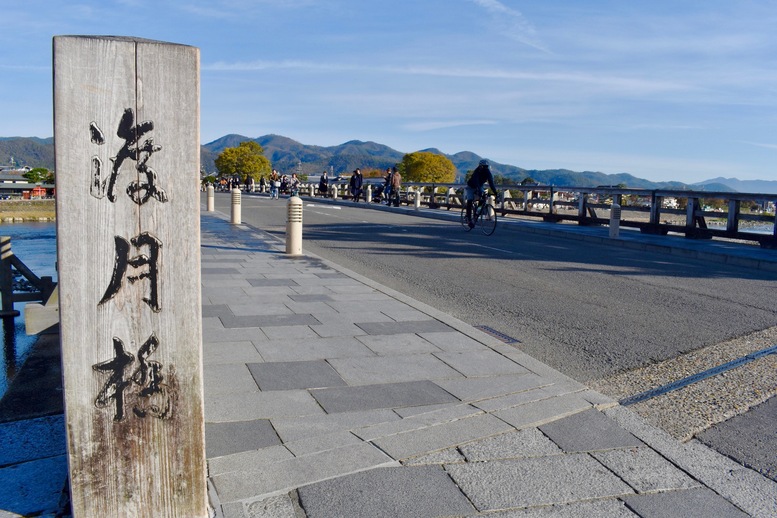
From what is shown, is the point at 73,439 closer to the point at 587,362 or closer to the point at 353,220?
the point at 587,362

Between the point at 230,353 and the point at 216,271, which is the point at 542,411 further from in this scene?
the point at 216,271

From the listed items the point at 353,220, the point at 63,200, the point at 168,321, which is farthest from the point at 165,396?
the point at 353,220

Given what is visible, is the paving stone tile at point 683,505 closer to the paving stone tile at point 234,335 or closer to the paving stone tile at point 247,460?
the paving stone tile at point 247,460

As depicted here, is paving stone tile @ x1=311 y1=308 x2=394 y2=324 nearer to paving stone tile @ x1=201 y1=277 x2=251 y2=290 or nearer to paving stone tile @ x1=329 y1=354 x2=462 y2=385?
paving stone tile @ x1=329 y1=354 x2=462 y2=385

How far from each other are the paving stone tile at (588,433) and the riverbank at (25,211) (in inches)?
2284

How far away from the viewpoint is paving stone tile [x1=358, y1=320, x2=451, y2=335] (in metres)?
6.45

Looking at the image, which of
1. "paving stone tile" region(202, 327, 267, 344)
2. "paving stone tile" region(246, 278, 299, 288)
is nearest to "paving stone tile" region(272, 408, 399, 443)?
"paving stone tile" region(202, 327, 267, 344)

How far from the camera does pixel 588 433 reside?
3.98 metres

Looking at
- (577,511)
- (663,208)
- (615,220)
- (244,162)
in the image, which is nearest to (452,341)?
(577,511)

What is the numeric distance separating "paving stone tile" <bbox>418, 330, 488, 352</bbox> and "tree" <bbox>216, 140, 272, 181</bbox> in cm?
13868

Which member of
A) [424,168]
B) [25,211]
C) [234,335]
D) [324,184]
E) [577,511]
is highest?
[424,168]

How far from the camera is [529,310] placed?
7996 mm

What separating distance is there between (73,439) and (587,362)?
13.9 feet

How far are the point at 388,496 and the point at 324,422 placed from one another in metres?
1.00
